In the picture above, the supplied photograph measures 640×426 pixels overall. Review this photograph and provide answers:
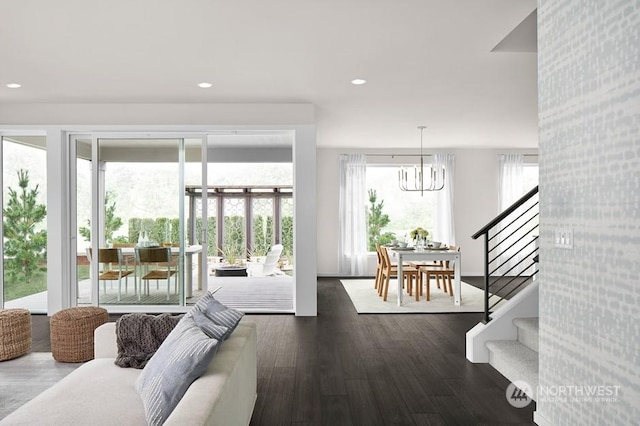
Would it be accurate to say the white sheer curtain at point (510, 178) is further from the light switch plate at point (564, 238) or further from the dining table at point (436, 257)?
the light switch plate at point (564, 238)

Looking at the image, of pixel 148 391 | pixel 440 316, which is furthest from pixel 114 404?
pixel 440 316

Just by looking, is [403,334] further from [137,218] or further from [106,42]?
[106,42]

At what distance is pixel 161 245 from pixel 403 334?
3.18m

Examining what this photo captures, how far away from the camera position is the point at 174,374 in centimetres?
196

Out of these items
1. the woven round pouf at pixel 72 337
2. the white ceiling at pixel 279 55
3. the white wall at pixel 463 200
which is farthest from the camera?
the white wall at pixel 463 200

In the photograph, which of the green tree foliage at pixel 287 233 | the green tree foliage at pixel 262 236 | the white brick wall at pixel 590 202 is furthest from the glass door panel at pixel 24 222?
the green tree foliage at pixel 287 233

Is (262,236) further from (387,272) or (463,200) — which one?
(387,272)

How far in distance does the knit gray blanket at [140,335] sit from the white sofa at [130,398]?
0.11 meters

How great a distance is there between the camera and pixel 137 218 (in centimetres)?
592

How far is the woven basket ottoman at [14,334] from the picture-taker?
4.04 m

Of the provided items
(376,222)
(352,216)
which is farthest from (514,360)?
(376,222)

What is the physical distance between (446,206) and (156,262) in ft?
A: 19.2

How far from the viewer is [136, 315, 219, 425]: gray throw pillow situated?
1.93m

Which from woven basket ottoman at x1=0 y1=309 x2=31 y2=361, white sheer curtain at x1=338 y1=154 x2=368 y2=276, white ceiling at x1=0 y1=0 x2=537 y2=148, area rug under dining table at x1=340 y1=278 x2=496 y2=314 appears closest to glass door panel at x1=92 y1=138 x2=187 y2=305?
white ceiling at x1=0 y1=0 x2=537 y2=148
